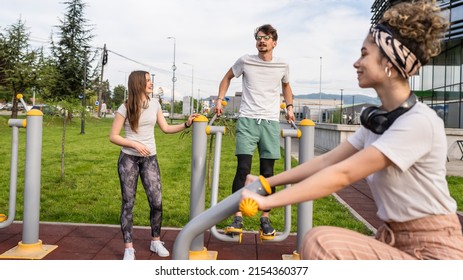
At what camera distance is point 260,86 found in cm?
390

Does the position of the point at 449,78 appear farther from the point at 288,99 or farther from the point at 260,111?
the point at 260,111

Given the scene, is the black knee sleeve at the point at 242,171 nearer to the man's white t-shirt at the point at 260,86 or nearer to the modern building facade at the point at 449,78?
the man's white t-shirt at the point at 260,86

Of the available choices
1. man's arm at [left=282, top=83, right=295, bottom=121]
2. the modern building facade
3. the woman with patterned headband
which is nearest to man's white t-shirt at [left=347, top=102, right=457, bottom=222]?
the woman with patterned headband

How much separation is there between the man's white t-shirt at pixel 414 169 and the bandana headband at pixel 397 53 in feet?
0.39

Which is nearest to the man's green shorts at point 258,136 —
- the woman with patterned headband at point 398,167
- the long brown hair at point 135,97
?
the long brown hair at point 135,97

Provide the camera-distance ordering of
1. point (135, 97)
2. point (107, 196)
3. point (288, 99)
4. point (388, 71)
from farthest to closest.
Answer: point (107, 196), point (288, 99), point (135, 97), point (388, 71)

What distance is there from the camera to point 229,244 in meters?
4.03

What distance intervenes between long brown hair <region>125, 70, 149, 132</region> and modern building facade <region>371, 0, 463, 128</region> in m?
15.2

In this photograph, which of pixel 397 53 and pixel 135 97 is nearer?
pixel 397 53

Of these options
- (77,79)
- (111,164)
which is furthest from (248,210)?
(77,79)

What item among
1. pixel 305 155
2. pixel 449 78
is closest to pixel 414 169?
pixel 305 155

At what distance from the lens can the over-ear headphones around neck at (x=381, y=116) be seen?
1.40 meters

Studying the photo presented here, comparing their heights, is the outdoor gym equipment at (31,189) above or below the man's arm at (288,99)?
below

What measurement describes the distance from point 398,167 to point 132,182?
2608mm
